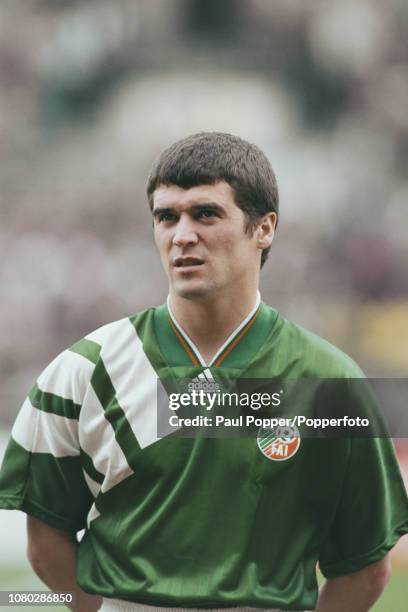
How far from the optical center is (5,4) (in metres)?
5.60

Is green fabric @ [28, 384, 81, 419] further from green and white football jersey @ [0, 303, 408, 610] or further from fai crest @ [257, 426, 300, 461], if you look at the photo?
fai crest @ [257, 426, 300, 461]

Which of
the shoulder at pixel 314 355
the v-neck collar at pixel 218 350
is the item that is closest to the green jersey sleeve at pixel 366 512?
the shoulder at pixel 314 355

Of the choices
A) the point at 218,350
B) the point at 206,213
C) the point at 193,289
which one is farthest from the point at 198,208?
the point at 218,350

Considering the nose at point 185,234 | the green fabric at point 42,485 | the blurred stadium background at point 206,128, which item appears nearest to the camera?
the nose at point 185,234

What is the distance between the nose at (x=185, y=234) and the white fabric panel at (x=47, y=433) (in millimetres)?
317

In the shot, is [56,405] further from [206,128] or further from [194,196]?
[206,128]

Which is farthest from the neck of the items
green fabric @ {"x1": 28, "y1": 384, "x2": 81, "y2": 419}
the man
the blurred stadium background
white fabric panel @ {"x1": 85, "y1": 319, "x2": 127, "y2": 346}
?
the blurred stadium background

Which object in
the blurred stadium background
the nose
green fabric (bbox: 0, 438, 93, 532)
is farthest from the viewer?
the blurred stadium background

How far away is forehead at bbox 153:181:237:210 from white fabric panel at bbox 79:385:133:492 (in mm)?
298

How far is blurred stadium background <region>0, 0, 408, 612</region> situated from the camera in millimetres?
5133

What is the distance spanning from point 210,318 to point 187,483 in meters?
0.25

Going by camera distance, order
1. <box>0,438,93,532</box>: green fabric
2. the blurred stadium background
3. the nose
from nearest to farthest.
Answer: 1. the nose
2. <box>0,438,93,532</box>: green fabric
3. the blurred stadium background

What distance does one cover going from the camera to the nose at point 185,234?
128cm

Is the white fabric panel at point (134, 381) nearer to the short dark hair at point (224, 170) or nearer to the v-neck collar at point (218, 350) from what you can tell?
the v-neck collar at point (218, 350)
